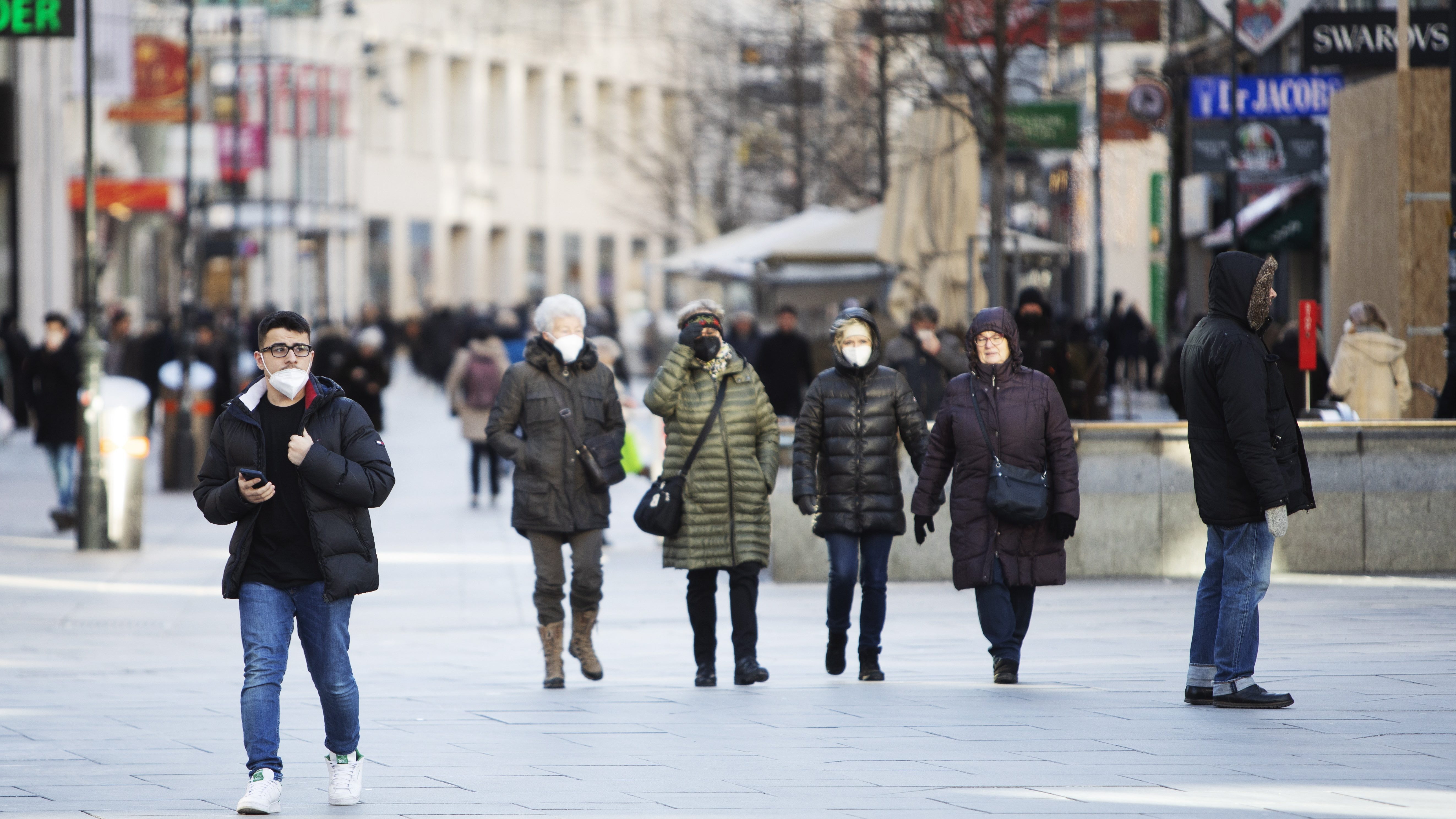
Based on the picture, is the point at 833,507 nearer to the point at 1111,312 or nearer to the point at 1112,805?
the point at 1112,805

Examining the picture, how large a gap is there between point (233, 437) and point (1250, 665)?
420cm

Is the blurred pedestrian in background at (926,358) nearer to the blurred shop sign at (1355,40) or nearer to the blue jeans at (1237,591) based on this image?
the blurred shop sign at (1355,40)

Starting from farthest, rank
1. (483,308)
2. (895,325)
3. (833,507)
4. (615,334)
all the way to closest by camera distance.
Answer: (483,308) < (615,334) < (895,325) < (833,507)

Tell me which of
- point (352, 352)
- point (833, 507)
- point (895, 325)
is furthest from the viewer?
point (895, 325)

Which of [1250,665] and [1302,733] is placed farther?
[1250,665]

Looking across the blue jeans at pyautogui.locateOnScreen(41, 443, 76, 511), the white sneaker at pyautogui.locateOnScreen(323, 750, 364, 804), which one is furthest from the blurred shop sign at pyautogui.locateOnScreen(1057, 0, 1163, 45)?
the white sneaker at pyautogui.locateOnScreen(323, 750, 364, 804)

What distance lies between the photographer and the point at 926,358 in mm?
16359

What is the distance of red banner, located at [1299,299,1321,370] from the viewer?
13.9 metres

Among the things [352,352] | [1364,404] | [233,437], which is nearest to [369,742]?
[233,437]

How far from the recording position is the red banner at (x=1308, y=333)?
13883mm

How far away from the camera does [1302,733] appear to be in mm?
7980

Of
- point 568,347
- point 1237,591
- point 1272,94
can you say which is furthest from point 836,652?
point 1272,94

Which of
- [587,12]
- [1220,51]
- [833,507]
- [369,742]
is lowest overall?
[369,742]

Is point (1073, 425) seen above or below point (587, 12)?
below
